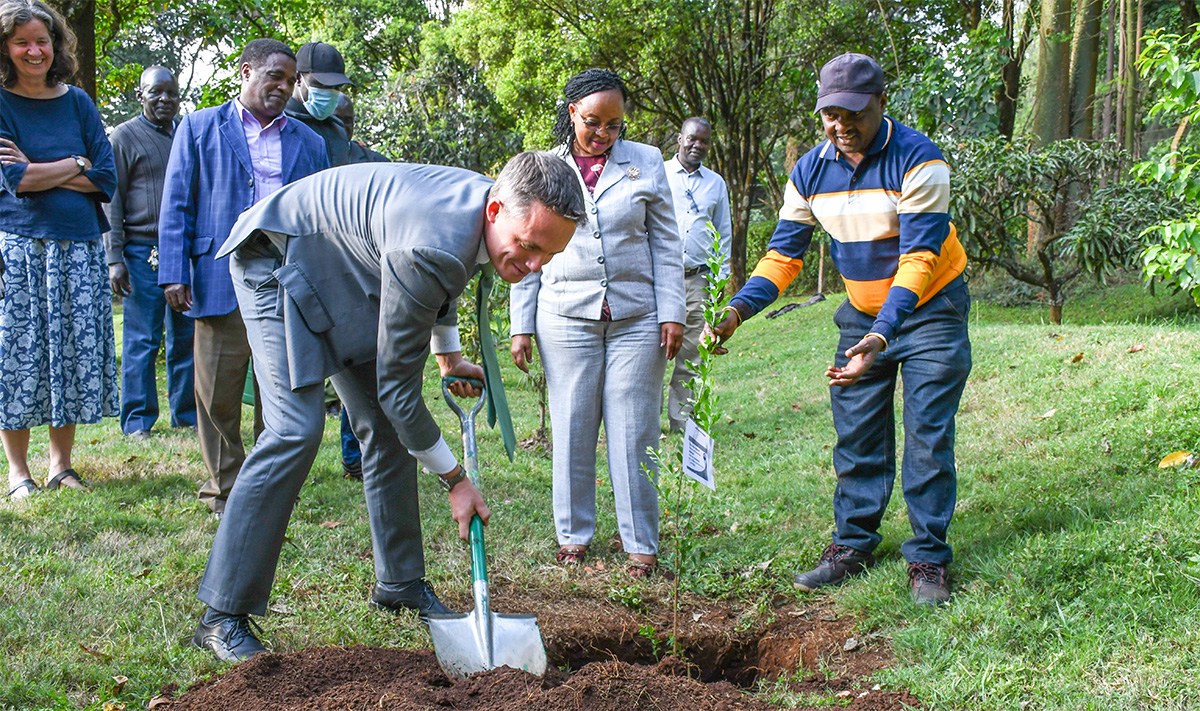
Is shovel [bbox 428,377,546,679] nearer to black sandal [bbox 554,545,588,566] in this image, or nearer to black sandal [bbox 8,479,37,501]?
black sandal [bbox 554,545,588,566]

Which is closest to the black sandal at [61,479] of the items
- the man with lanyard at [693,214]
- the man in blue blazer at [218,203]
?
the man in blue blazer at [218,203]

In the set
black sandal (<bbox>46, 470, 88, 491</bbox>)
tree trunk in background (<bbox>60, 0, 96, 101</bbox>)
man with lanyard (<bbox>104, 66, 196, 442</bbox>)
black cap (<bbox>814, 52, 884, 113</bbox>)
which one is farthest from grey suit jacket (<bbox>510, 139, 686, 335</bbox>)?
tree trunk in background (<bbox>60, 0, 96, 101</bbox>)

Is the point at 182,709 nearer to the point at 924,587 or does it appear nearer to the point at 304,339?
the point at 304,339

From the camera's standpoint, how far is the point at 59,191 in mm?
4617

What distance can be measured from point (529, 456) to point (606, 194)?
2736 mm

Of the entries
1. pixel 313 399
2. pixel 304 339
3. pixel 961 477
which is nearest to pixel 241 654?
pixel 313 399

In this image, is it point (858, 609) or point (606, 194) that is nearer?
point (858, 609)

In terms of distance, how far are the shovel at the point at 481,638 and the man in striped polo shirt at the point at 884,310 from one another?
52.8 inches

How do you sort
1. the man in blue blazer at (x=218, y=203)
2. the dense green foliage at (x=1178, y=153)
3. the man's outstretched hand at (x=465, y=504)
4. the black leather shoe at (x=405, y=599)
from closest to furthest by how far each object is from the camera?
the man's outstretched hand at (x=465, y=504)
the black leather shoe at (x=405, y=599)
the dense green foliage at (x=1178, y=153)
the man in blue blazer at (x=218, y=203)

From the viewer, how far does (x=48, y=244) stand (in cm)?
460

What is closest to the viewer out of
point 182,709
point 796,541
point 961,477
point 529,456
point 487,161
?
point 182,709

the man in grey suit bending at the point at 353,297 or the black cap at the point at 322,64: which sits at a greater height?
the black cap at the point at 322,64

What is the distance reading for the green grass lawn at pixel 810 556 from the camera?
297 cm

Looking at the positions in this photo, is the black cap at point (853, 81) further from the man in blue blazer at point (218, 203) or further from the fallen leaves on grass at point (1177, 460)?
the man in blue blazer at point (218, 203)
